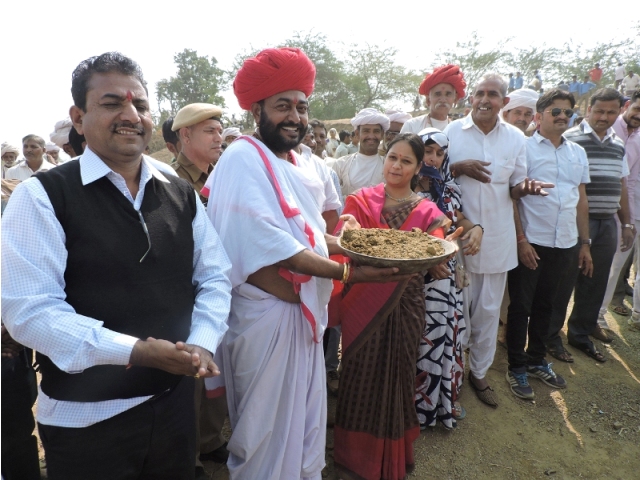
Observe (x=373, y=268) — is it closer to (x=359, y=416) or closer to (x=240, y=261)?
(x=240, y=261)

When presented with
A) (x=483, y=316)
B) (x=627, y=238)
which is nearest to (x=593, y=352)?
(x=627, y=238)

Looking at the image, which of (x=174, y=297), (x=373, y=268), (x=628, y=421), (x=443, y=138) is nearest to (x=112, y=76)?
(x=174, y=297)

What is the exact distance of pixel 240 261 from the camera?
203 centimetres

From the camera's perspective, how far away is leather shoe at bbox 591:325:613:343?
470 cm

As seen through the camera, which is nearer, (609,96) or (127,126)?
(127,126)

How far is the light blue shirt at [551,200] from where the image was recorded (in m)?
3.59

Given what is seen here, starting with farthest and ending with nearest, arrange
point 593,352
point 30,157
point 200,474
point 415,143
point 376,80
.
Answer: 1. point 376,80
2. point 30,157
3. point 593,352
4. point 415,143
5. point 200,474

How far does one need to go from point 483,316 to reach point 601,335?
221cm

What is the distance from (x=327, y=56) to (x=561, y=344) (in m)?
32.6

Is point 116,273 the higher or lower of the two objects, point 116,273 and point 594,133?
the lower

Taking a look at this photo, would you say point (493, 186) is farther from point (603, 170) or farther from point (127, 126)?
point (127, 126)

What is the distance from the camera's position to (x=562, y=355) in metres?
4.30

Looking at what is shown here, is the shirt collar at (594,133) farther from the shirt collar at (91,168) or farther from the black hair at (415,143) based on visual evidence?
the shirt collar at (91,168)

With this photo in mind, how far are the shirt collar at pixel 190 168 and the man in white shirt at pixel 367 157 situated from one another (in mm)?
1676
